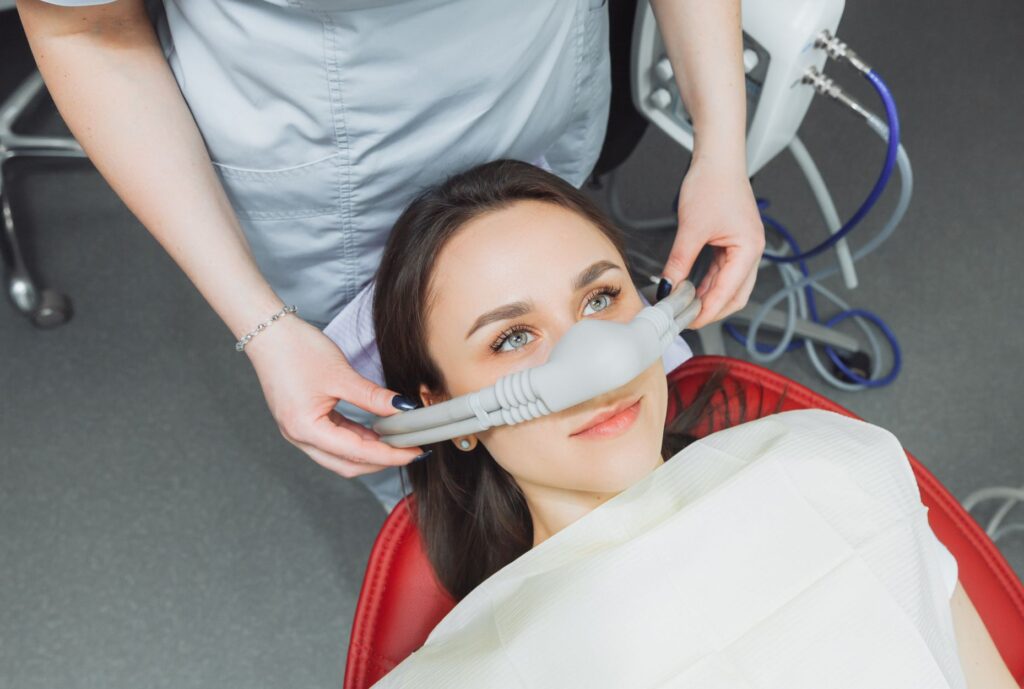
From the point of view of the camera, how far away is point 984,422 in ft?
6.39

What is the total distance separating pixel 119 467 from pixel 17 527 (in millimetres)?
229

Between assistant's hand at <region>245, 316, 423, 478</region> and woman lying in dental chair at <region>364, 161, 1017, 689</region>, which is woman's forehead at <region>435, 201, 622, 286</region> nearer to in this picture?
woman lying in dental chair at <region>364, 161, 1017, 689</region>

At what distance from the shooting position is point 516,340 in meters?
1.04

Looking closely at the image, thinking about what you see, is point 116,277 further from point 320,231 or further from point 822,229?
point 822,229

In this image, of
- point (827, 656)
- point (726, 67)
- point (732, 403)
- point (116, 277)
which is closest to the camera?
point (827, 656)

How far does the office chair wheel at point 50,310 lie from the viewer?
2.06m

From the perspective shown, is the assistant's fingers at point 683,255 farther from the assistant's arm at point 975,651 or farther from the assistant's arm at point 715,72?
the assistant's arm at point 975,651

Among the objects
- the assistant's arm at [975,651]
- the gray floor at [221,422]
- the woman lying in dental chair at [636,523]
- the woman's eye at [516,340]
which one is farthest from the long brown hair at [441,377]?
the gray floor at [221,422]

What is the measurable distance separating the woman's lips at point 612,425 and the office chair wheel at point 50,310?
1.57 m

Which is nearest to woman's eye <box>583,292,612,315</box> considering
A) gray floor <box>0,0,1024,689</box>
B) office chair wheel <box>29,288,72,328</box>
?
gray floor <box>0,0,1024,689</box>

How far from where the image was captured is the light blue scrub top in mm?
941

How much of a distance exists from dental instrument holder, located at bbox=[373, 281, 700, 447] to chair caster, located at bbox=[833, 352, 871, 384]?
3.94ft

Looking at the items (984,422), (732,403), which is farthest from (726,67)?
(984,422)

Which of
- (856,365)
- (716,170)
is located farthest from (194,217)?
(856,365)
